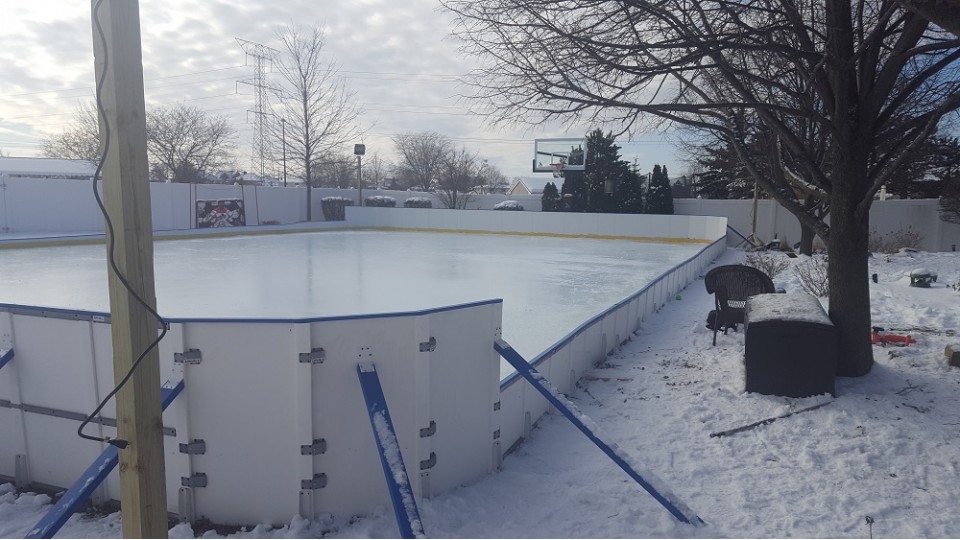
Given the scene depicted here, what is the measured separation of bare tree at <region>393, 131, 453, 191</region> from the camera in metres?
49.0

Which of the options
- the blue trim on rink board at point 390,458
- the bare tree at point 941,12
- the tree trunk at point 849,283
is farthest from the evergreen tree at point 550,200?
the blue trim on rink board at point 390,458

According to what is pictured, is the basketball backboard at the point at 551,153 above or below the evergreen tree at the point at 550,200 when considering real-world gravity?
above

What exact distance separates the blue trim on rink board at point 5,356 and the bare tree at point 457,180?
37.2 meters

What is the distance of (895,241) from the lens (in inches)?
866

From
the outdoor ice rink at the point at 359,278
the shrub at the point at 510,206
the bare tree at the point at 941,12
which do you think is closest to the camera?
the bare tree at the point at 941,12

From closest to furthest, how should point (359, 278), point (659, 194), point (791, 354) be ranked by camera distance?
point (791, 354) < point (359, 278) < point (659, 194)

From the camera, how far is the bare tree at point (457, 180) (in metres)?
41.9

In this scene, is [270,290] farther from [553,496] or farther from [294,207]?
[294,207]

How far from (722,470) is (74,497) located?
3.63 m

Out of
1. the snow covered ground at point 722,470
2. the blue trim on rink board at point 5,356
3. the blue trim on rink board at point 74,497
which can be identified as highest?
the blue trim on rink board at point 5,356

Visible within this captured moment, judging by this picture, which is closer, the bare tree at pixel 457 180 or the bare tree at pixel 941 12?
the bare tree at pixel 941 12

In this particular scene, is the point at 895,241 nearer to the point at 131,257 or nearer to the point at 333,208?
the point at 131,257

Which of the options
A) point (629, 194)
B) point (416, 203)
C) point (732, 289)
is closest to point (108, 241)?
point (732, 289)

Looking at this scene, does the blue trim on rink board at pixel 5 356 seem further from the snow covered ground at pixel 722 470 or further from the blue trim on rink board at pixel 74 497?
the blue trim on rink board at pixel 74 497
